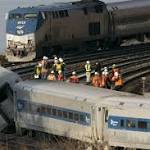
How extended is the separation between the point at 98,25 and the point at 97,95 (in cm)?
2760

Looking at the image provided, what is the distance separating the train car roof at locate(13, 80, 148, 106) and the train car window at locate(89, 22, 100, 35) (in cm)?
2365

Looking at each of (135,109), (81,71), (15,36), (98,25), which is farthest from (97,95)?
(98,25)

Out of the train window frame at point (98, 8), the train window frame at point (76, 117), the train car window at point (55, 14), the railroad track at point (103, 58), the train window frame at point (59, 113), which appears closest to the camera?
the train window frame at point (76, 117)

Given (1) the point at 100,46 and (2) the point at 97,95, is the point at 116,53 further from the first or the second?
(2) the point at 97,95

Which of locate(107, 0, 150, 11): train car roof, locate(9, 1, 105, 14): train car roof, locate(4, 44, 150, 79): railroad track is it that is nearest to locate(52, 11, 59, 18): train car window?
locate(9, 1, 105, 14): train car roof

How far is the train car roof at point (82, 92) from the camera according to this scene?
66.3 feet

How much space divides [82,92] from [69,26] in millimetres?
24531

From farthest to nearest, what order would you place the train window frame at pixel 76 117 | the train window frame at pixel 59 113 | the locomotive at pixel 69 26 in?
→ the locomotive at pixel 69 26
the train window frame at pixel 59 113
the train window frame at pixel 76 117

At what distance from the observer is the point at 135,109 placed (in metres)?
19.6

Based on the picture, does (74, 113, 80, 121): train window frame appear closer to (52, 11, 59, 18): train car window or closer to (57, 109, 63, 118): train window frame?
(57, 109, 63, 118): train window frame

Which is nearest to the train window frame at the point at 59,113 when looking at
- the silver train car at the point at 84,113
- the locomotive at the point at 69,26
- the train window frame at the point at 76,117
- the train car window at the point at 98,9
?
the silver train car at the point at 84,113

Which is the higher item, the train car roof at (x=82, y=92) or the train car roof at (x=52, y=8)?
the train car roof at (x=82, y=92)

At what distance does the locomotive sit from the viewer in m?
43.5

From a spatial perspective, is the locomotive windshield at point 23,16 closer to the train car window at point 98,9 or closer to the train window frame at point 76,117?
the train car window at point 98,9
